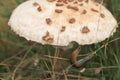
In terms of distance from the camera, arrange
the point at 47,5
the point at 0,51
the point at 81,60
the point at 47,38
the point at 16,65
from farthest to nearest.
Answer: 1. the point at 0,51
2. the point at 16,65
3. the point at 81,60
4. the point at 47,5
5. the point at 47,38

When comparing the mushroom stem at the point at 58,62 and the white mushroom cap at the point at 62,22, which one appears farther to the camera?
the mushroom stem at the point at 58,62

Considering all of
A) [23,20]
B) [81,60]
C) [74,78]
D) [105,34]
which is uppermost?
[23,20]

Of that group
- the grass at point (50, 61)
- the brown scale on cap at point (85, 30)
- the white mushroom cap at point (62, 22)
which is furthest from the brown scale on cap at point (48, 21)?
the grass at point (50, 61)

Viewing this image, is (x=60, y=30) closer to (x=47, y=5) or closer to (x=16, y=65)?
(x=47, y=5)

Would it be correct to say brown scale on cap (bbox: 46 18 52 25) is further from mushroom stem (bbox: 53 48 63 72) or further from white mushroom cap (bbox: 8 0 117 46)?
mushroom stem (bbox: 53 48 63 72)

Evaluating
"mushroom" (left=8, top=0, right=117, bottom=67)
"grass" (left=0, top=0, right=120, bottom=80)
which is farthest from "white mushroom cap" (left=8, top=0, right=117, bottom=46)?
"grass" (left=0, top=0, right=120, bottom=80)

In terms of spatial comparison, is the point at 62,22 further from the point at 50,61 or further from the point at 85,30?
the point at 50,61

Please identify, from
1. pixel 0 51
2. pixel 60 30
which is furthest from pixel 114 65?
pixel 0 51

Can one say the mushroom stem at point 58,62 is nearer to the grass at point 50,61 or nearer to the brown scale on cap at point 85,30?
the grass at point 50,61
